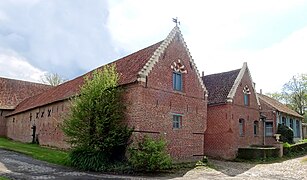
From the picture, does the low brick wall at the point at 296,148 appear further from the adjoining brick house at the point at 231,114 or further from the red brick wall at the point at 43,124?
the red brick wall at the point at 43,124

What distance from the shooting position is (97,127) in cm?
1692

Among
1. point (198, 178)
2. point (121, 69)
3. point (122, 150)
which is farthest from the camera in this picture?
point (121, 69)

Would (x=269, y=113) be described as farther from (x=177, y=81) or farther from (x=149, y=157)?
(x=149, y=157)

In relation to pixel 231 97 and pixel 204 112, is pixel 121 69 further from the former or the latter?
pixel 231 97

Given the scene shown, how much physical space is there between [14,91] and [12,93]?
67 centimetres

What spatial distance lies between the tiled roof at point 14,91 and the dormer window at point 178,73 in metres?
32.7

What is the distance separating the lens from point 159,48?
19719mm

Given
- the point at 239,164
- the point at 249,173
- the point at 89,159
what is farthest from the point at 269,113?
the point at 89,159

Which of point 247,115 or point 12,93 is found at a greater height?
point 12,93

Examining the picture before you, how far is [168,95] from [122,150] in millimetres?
4842

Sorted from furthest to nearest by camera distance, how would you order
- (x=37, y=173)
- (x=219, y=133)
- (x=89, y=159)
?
1. (x=219, y=133)
2. (x=89, y=159)
3. (x=37, y=173)

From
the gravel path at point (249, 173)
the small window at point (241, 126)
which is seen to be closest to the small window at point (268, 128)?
the small window at point (241, 126)

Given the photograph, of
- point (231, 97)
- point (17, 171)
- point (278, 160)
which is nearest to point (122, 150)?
point (17, 171)

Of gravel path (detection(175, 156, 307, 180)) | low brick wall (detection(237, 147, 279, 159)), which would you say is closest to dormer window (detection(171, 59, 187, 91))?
gravel path (detection(175, 156, 307, 180))
